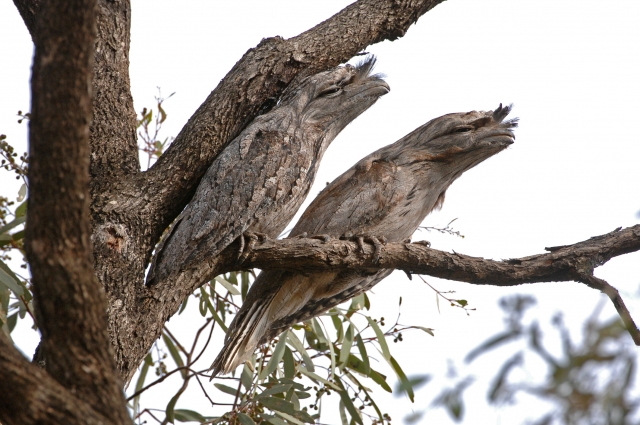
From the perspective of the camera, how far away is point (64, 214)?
163 cm

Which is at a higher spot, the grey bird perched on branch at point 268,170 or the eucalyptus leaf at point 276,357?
the grey bird perched on branch at point 268,170

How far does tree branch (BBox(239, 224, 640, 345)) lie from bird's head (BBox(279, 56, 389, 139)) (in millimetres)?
784

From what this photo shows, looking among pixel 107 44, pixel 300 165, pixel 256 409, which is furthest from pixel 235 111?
pixel 256 409

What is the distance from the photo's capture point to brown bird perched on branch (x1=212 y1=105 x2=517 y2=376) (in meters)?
3.29

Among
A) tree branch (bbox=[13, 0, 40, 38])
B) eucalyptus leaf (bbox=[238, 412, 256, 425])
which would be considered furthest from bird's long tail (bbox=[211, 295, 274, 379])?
tree branch (bbox=[13, 0, 40, 38])

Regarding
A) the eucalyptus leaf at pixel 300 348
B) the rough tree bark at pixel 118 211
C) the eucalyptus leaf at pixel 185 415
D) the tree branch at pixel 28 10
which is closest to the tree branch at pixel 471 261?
the rough tree bark at pixel 118 211

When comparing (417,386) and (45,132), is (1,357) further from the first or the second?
(417,386)

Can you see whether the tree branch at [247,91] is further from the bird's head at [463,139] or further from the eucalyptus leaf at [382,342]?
the eucalyptus leaf at [382,342]

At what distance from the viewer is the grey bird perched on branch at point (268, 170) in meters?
2.84

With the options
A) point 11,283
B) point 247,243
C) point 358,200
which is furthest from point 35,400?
point 358,200

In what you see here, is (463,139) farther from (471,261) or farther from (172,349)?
(172,349)

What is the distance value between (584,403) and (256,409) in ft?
8.71

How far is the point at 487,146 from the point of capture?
3.43m

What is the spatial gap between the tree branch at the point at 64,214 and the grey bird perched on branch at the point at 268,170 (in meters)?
1.12
